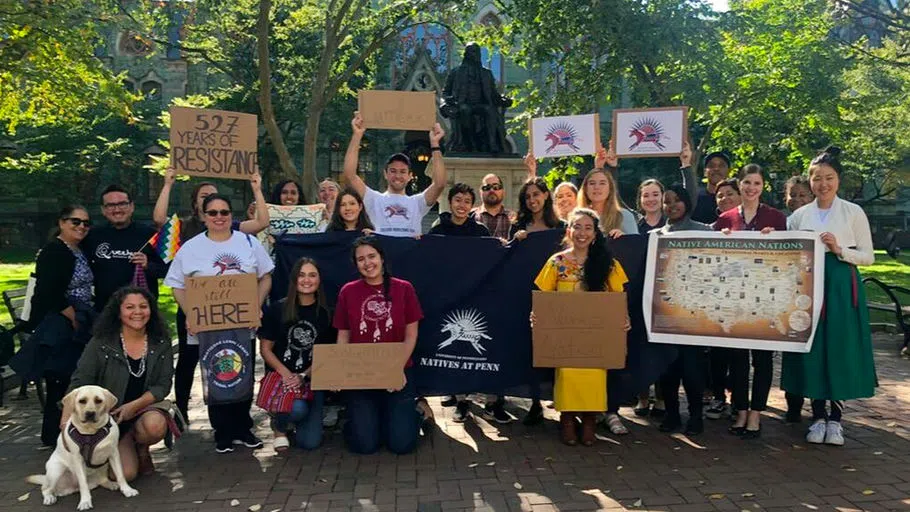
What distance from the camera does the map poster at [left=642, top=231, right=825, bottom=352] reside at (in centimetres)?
521

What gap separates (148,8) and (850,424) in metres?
15.6

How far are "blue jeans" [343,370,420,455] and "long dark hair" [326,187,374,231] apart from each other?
1.50 metres

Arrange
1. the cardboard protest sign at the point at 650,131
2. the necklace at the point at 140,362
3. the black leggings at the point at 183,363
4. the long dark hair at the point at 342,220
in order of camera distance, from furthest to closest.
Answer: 1. the cardboard protest sign at the point at 650,131
2. the long dark hair at the point at 342,220
3. the black leggings at the point at 183,363
4. the necklace at the point at 140,362

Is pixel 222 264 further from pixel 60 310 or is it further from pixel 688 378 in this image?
pixel 688 378

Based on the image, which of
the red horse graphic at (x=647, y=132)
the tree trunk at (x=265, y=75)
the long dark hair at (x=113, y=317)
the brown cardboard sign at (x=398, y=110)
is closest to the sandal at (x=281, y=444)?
the long dark hair at (x=113, y=317)

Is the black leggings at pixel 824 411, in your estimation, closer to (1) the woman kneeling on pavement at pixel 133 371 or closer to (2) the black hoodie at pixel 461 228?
(2) the black hoodie at pixel 461 228

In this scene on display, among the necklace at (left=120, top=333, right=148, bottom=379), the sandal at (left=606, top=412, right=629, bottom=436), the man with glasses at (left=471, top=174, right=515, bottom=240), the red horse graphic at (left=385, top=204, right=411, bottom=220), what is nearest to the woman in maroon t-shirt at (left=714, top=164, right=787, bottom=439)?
the sandal at (left=606, top=412, right=629, bottom=436)

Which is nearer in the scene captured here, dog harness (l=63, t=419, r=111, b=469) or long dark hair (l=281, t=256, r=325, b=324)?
dog harness (l=63, t=419, r=111, b=469)

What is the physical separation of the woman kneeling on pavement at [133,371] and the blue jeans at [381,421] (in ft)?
4.23

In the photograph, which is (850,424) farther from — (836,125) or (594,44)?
(836,125)

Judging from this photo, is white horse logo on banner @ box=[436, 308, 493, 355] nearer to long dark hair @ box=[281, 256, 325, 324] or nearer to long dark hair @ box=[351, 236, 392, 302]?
long dark hair @ box=[351, 236, 392, 302]

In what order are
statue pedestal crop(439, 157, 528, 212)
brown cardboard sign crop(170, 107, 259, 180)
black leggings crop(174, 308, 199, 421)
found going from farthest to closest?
statue pedestal crop(439, 157, 528, 212) → brown cardboard sign crop(170, 107, 259, 180) → black leggings crop(174, 308, 199, 421)

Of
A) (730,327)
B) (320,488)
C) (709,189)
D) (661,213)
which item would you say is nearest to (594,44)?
(709,189)

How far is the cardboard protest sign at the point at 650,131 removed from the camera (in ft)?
22.5
